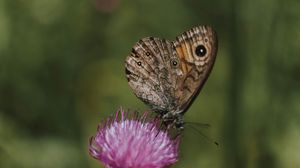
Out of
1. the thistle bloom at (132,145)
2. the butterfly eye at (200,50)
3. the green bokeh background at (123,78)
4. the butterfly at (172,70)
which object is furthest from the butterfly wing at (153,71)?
the green bokeh background at (123,78)

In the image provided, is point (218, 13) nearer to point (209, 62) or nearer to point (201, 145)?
point (201, 145)

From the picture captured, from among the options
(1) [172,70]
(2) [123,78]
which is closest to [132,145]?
(1) [172,70]

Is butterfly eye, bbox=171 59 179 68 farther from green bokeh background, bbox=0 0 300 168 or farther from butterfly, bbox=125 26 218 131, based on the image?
green bokeh background, bbox=0 0 300 168

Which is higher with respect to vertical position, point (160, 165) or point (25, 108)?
point (25, 108)

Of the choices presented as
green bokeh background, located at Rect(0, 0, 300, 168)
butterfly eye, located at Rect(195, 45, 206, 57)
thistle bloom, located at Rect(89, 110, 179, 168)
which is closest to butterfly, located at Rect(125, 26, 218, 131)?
butterfly eye, located at Rect(195, 45, 206, 57)

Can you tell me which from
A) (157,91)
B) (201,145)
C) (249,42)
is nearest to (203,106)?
(201,145)

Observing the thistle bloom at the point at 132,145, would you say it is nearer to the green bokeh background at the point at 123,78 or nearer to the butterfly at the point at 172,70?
the butterfly at the point at 172,70

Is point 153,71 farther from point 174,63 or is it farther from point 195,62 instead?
point 195,62
